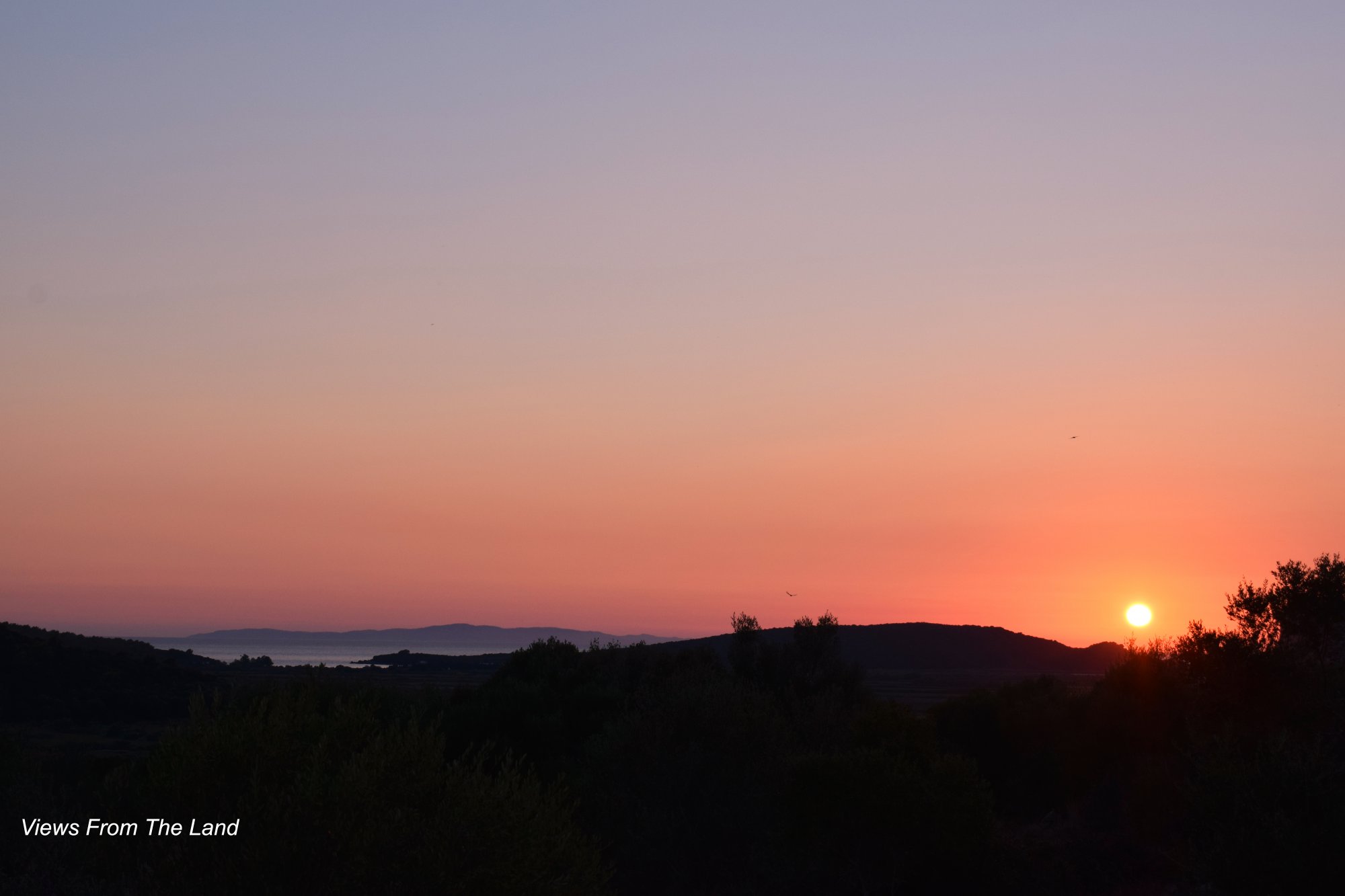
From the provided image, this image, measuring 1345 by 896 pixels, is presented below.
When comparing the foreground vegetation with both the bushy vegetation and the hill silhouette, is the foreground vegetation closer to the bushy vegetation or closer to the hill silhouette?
the bushy vegetation

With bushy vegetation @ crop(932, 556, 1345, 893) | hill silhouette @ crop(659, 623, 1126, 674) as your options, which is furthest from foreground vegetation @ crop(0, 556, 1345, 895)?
hill silhouette @ crop(659, 623, 1126, 674)

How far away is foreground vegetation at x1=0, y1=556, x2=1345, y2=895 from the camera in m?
11.4

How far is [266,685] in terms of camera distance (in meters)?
29.7

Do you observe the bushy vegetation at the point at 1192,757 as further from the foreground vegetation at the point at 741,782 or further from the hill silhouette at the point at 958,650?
the hill silhouette at the point at 958,650

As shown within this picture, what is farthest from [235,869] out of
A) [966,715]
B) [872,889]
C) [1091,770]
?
[966,715]

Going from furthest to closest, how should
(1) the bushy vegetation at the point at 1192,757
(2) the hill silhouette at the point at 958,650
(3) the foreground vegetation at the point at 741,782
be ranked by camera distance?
(2) the hill silhouette at the point at 958,650, (1) the bushy vegetation at the point at 1192,757, (3) the foreground vegetation at the point at 741,782

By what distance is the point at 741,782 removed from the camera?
2444 cm

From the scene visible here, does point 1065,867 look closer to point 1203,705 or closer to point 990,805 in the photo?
point 990,805

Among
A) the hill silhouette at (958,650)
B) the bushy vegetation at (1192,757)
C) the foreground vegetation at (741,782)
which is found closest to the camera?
the foreground vegetation at (741,782)

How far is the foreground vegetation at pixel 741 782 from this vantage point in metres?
11.4

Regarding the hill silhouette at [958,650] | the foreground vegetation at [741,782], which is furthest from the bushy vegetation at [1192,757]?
the hill silhouette at [958,650]

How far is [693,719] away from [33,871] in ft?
52.1

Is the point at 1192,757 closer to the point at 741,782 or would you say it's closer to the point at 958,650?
the point at 741,782

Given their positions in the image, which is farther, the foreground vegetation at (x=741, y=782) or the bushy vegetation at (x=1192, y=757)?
the bushy vegetation at (x=1192, y=757)
